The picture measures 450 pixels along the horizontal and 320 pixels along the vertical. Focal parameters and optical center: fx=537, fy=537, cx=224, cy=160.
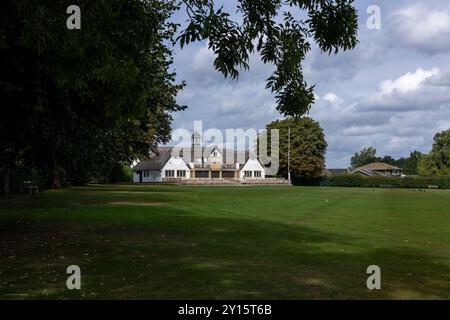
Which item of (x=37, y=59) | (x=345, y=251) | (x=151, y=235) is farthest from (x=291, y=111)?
(x=151, y=235)

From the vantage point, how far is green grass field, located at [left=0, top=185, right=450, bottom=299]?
9.66 metres

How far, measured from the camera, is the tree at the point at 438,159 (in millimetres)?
126531

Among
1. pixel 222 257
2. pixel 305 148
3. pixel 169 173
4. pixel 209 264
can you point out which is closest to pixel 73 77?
pixel 209 264

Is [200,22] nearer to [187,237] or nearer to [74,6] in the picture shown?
[74,6]

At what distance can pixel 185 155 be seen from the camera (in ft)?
458

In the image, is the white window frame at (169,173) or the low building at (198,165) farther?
the low building at (198,165)

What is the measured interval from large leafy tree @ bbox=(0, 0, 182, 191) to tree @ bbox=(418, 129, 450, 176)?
108 m

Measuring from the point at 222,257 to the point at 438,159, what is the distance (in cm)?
12540

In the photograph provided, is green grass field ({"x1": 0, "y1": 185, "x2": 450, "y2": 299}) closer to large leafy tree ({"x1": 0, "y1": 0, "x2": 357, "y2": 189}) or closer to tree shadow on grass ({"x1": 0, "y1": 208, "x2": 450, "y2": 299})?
tree shadow on grass ({"x1": 0, "y1": 208, "x2": 450, "y2": 299})

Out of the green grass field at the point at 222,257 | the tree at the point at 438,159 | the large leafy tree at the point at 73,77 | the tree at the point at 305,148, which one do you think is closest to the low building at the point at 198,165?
the tree at the point at 305,148

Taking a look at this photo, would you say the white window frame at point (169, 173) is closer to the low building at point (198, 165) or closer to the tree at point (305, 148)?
the low building at point (198, 165)

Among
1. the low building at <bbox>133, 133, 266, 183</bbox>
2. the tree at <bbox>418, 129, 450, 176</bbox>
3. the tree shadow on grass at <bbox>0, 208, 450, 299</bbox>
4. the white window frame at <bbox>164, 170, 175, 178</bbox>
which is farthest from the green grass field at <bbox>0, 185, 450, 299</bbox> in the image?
the tree at <bbox>418, 129, 450, 176</bbox>

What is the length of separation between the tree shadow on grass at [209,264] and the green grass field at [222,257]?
0.02 m

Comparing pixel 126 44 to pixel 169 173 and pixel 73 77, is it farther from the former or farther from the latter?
pixel 169 173
